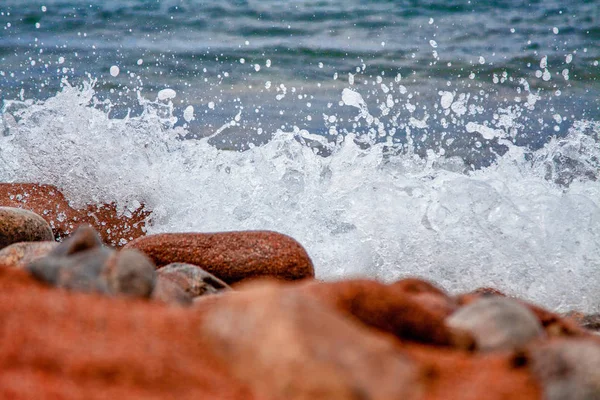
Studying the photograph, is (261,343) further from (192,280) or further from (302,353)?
(192,280)

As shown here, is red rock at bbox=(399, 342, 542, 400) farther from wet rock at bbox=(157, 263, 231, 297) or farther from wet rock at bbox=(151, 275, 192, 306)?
wet rock at bbox=(157, 263, 231, 297)

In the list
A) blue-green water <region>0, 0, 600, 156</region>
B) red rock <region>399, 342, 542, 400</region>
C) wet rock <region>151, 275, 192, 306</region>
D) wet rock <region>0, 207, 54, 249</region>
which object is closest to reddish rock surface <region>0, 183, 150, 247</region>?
wet rock <region>0, 207, 54, 249</region>

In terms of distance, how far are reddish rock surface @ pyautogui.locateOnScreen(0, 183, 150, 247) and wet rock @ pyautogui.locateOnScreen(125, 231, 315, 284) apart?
173 centimetres

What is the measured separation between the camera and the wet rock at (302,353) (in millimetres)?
1298

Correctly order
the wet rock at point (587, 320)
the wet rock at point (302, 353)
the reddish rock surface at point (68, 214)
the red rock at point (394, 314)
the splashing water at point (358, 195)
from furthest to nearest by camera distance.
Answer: the reddish rock surface at point (68, 214), the splashing water at point (358, 195), the wet rock at point (587, 320), the red rock at point (394, 314), the wet rock at point (302, 353)

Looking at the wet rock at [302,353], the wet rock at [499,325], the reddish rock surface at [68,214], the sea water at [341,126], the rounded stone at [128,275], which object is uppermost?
the wet rock at [302,353]

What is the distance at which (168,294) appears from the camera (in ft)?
7.29

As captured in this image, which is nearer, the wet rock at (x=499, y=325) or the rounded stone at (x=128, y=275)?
the wet rock at (x=499, y=325)

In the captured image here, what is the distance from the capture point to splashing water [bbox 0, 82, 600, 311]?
200 inches

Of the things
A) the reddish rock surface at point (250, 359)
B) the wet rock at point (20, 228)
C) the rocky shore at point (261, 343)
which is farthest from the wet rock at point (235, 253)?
the reddish rock surface at point (250, 359)

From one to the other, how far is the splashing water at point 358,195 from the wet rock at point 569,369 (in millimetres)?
3400

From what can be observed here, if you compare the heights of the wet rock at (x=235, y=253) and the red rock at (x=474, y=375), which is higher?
the red rock at (x=474, y=375)

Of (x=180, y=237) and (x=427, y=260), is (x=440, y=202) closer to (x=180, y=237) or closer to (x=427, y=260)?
(x=427, y=260)

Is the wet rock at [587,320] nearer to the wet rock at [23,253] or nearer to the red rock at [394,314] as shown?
the red rock at [394,314]
